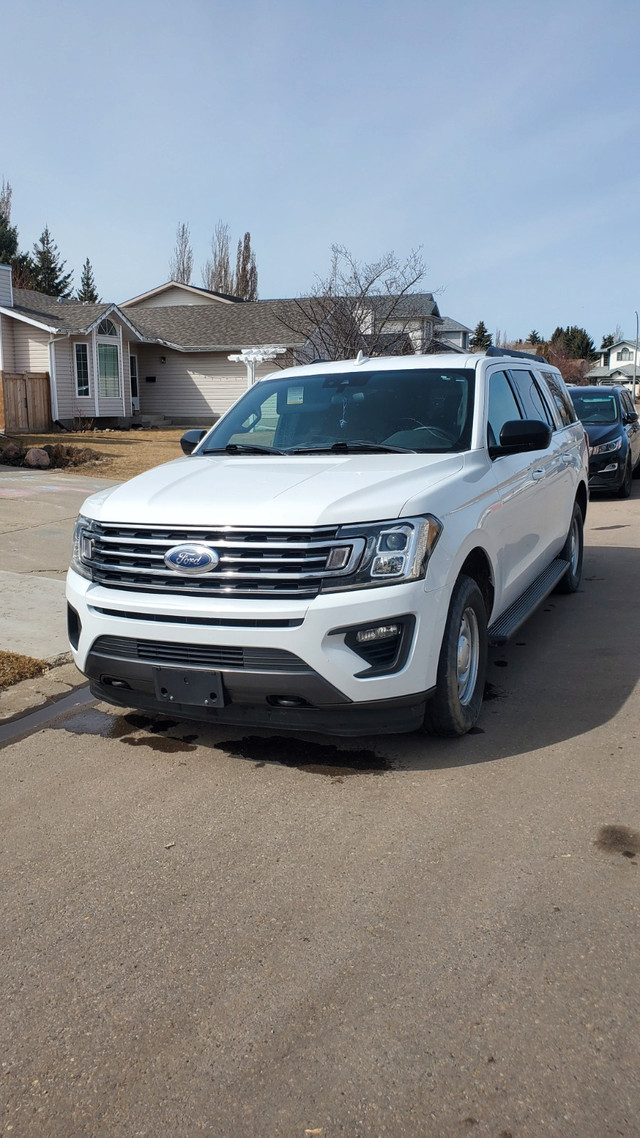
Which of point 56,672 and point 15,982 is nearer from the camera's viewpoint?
point 15,982

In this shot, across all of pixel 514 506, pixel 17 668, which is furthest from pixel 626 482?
pixel 17 668

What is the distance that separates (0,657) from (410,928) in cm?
390

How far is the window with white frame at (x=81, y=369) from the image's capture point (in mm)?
29297

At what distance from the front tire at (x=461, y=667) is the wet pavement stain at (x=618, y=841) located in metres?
0.96

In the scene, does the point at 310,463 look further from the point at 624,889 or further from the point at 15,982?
the point at 15,982

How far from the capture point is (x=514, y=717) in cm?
513

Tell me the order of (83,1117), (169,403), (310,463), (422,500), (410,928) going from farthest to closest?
(169,403)
(310,463)
(422,500)
(410,928)
(83,1117)

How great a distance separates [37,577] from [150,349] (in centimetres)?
2913

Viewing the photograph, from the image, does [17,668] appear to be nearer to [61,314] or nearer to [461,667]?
[461,667]

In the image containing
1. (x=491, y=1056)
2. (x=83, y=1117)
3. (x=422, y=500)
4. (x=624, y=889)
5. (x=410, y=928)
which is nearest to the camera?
(x=83, y=1117)

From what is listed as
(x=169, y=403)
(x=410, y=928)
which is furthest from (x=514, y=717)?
(x=169, y=403)

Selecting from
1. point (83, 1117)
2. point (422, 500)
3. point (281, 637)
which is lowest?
point (83, 1117)

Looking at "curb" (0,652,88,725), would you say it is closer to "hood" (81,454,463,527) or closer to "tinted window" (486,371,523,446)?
"hood" (81,454,463,527)

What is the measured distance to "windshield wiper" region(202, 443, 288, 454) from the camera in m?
5.59
